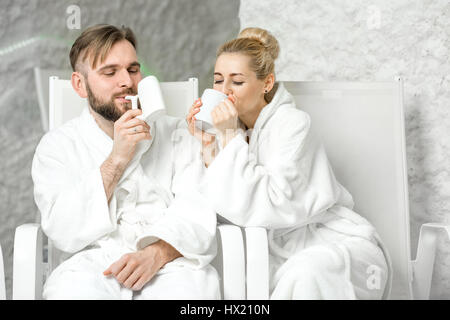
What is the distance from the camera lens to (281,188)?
1171 mm

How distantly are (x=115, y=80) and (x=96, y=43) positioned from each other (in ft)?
0.29

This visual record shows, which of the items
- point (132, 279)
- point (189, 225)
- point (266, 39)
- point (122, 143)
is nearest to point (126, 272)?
point (132, 279)

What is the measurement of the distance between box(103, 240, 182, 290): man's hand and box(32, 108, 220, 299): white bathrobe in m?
0.02

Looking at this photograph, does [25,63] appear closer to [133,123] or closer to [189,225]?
[133,123]

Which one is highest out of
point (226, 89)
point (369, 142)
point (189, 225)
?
point (226, 89)

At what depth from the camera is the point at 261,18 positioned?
1724mm

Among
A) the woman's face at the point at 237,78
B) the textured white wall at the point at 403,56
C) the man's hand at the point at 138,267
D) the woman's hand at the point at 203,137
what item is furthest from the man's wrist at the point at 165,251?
the textured white wall at the point at 403,56

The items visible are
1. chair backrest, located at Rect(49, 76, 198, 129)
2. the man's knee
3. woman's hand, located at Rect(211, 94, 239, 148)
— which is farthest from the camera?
chair backrest, located at Rect(49, 76, 198, 129)

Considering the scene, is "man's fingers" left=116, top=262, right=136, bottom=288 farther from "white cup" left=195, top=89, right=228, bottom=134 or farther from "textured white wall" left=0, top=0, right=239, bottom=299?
"textured white wall" left=0, top=0, right=239, bottom=299

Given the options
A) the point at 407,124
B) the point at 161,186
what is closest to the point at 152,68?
the point at 161,186

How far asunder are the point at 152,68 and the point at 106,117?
0.44 meters

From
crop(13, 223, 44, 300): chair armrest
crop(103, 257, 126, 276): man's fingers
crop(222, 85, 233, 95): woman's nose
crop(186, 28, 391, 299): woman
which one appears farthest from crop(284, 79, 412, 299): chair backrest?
crop(13, 223, 44, 300): chair armrest

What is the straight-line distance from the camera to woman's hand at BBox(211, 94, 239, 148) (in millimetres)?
1175

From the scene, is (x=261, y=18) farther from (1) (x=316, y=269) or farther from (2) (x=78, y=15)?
(1) (x=316, y=269)
